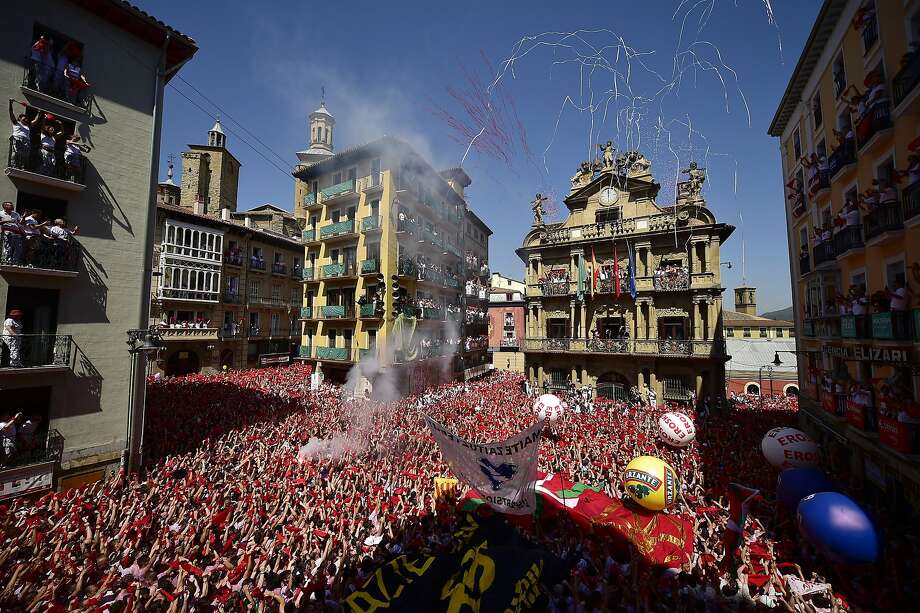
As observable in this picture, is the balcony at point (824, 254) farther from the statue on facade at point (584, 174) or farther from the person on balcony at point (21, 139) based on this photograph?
the person on balcony at point (21, 139)

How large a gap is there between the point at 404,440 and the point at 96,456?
9458 mm

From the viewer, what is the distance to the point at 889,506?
34.3 ft

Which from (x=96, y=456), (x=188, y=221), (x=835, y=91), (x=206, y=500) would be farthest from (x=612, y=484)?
(x=188, y=221)

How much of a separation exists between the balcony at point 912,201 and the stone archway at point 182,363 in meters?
37.2

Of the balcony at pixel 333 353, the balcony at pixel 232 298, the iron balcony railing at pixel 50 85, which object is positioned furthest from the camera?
the balcony at pixel 232 298

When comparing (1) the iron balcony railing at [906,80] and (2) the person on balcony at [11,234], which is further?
(2) the person on balcony at [11,234]

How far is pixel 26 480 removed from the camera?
10.3 metres

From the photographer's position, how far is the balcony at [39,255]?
10.4m

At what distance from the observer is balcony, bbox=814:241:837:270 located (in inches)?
552

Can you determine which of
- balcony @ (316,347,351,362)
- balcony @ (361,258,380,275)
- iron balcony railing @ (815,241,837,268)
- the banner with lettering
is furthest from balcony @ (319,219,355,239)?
iron balcony railing @ (815,241,837,268)

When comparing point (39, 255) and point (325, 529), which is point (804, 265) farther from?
point (39, 255)

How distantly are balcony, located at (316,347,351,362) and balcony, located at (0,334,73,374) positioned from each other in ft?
50.0

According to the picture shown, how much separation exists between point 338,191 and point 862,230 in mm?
27061

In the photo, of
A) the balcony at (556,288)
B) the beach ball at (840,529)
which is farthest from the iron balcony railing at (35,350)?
the balcony at (556,288)
